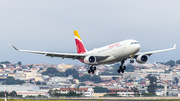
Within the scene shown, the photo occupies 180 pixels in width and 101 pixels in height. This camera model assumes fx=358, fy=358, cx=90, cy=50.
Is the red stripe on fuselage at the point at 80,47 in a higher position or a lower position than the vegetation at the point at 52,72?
lower

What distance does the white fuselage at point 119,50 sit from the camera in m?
51.8

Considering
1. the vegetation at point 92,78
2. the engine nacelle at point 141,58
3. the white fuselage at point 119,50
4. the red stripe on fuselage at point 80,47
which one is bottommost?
the engine nacelle at point 141,58

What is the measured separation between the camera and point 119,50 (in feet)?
175

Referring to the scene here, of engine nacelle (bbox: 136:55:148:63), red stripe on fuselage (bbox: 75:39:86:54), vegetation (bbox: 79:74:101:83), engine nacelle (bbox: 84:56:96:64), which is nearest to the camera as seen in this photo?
engine nacelle (bbox: 136:55:148:63)

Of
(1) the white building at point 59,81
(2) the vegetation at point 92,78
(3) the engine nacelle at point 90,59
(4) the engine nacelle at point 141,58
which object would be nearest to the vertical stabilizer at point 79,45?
(3) the engine nacelle at point 90,59

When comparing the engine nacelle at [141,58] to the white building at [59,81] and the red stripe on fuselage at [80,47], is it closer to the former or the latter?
the red stripe on fuselage at [80,47]

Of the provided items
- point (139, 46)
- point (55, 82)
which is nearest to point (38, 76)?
point (55, 82)

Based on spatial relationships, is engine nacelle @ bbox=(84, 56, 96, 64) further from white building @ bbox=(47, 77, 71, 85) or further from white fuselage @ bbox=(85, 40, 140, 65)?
white building @ bbox=(47, 77, 71, 85)

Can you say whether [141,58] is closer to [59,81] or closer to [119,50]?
[119,50]

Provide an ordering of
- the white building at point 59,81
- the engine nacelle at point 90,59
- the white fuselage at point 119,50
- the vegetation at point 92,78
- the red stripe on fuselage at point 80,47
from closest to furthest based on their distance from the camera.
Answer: the white fuselage at point 119,50 < the engine nacelle at point 90,59 < the red stripe on fuselage at point 80,47 < the white building at point 59,81 < the vegetation at point 92,78

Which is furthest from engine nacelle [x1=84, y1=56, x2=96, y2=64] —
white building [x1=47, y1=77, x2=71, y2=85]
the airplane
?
white building [x1=47, y1=77, x2=71, y2=85]

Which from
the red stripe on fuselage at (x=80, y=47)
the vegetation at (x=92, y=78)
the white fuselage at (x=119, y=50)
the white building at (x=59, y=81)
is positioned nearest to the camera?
the white fuselage at (x=119, y=50)

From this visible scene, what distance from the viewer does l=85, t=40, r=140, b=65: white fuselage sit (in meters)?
51.8

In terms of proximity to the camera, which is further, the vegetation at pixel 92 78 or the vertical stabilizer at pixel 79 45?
the vegetation at pixel 92 78
